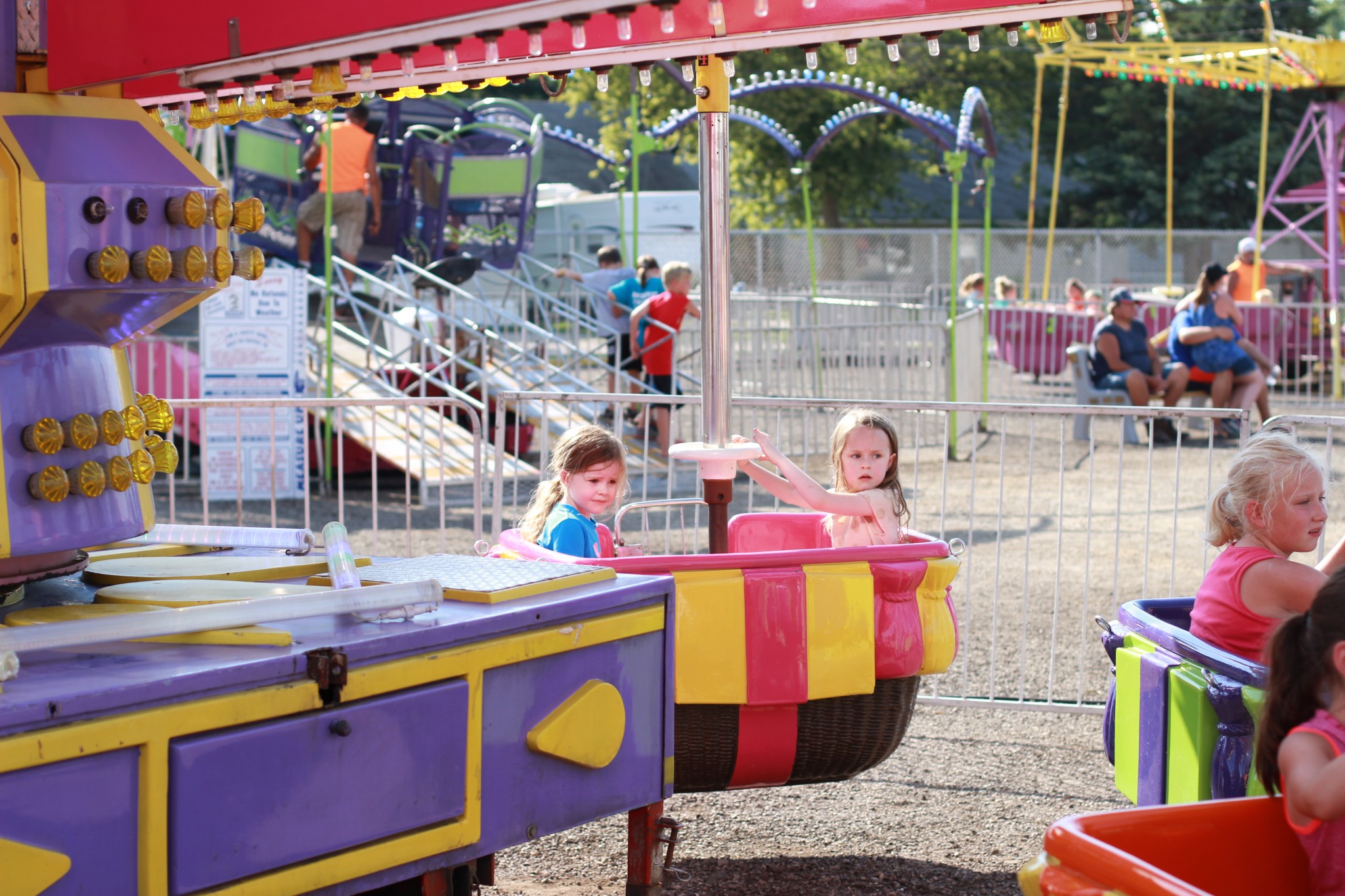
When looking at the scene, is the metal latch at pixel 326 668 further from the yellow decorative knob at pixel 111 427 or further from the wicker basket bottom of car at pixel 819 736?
the wicker basket bottom of car at pixel 819 736

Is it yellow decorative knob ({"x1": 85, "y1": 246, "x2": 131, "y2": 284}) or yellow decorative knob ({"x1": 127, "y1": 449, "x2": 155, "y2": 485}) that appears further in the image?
yellow decorative knob ({"x1": 127, "y1": 449, "x2": 155, "y2": 485})

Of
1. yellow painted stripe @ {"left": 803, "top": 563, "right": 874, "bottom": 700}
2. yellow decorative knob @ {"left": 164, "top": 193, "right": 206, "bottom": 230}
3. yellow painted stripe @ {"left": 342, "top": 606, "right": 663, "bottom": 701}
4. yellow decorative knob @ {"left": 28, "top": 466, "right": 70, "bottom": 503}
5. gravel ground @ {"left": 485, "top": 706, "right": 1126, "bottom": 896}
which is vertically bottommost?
gravel ground @ {"left": 485, "top": 706, "right": 1126, "bottom": 896}

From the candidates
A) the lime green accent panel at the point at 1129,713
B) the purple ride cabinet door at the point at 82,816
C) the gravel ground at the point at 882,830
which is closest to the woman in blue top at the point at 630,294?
the gravel ground at the point at 882,830

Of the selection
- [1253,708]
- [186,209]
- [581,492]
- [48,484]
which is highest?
[186,209]

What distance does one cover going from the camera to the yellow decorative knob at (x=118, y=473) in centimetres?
260

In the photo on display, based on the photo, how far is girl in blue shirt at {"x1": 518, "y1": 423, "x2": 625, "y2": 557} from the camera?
3930mm

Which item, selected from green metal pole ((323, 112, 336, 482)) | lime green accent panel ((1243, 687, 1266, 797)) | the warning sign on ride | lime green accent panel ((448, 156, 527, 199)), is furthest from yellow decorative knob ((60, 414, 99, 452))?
lime green accent panel ((448, 156, 527, 199))

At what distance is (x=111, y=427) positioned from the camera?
2574 millimetres

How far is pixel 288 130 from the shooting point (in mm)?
15242

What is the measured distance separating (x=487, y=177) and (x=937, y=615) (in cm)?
1385

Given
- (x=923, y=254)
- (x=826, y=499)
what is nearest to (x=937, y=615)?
(x=826, y=499)

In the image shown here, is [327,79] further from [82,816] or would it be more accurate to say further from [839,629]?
[839,629]

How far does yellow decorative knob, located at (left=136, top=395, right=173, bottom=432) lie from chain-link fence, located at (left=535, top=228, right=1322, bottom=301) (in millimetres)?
23575

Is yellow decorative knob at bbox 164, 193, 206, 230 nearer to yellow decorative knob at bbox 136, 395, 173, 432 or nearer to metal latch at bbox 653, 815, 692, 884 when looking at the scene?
yellow decorative knob at bbox 136, 395, 173, 432
